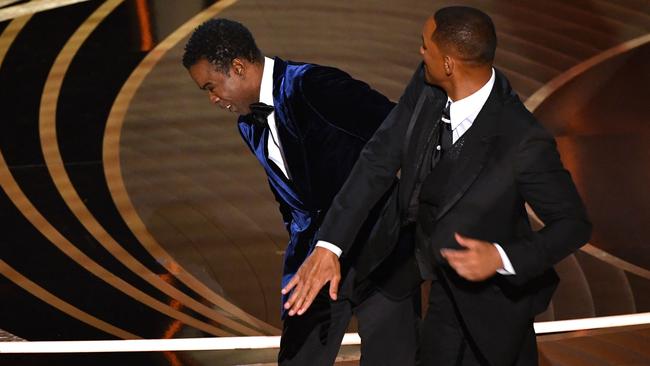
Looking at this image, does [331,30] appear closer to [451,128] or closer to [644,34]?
[644,34]

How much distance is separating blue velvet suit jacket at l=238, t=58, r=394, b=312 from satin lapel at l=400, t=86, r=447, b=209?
0.76ft

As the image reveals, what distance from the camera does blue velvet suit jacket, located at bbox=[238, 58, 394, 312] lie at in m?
2.70

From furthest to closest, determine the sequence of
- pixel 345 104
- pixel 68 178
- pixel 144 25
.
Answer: pixel 144 25 → pixel 68 178 → pixel 345 104

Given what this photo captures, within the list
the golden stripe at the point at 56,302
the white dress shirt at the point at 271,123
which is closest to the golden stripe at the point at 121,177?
the golden stripe at the point at 56,302

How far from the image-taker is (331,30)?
23.5 ft

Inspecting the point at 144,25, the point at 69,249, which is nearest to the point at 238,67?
the point at 69,249

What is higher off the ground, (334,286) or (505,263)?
(505,263)

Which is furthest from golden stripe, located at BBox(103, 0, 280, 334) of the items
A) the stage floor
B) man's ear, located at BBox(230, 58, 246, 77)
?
man's ear, located at BBox(230, 58, 246, 77)

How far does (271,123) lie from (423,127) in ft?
1.62

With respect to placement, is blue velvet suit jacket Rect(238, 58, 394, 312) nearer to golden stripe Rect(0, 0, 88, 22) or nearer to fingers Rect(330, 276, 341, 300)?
fingers Rect(330, 276, 341, 300)

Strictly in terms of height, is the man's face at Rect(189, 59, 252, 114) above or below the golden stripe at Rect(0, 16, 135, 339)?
above

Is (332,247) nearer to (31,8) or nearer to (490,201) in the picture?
(490,201)

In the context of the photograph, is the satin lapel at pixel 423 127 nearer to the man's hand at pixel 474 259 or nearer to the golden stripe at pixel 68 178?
the man's hand at pixel 474 259

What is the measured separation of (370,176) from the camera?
8.36ft
